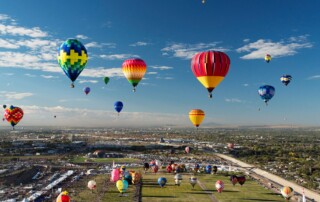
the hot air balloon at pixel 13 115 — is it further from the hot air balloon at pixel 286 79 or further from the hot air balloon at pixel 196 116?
the hot air balloon at pixel 286 79

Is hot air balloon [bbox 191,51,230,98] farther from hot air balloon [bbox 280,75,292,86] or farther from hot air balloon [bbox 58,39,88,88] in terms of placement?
hot air balloon [bbox 280,75,292,86]

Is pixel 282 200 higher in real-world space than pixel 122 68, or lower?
lower

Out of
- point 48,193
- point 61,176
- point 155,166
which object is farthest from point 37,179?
point 155,166

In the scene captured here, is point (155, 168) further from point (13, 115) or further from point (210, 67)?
point (210, 67)

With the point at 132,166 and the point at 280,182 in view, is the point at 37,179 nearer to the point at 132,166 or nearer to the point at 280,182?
the point at 132,166

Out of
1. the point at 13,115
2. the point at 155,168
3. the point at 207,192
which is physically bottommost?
the point at 207,192

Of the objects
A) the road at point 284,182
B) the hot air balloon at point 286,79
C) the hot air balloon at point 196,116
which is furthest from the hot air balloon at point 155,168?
the hot air balloon at point 286,79

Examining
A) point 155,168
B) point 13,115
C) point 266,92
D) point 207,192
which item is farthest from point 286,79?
point 13,115
